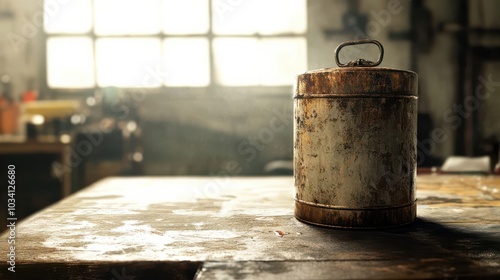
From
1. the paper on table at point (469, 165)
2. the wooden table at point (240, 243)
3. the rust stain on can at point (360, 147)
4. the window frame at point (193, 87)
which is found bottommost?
the paper on table at point (469, 165)

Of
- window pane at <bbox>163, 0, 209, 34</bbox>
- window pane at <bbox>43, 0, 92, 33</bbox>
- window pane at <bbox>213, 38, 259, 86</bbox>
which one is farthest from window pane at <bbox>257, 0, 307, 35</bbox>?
window pane at <bbox>43, 0, 92, 33</bbox>

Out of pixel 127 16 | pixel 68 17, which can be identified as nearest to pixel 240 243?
pixel 127 16

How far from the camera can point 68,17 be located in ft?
15.9

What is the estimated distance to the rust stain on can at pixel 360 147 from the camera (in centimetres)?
104

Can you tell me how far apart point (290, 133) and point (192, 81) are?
1.24m

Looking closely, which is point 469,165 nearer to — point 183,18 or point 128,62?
point 183,18

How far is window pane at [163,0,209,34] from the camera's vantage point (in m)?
4.80

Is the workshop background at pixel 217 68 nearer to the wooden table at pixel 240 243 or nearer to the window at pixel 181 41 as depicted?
the window at pixel 181 41

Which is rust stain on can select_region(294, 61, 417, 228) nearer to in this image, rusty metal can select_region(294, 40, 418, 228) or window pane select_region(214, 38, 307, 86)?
rusty metal can select_region(294, 40, 418, 228)

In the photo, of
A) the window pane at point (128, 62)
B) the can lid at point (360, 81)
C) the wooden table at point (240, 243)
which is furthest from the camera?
the window pane at point (128, 62)

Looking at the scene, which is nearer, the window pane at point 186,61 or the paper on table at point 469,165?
the paper on table at point 469,165

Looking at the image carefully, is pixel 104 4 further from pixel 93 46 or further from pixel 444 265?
pixel 444 265

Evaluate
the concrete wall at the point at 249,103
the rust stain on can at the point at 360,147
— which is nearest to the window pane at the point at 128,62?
the concrete wall at the point at 249,103

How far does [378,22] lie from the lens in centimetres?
493
